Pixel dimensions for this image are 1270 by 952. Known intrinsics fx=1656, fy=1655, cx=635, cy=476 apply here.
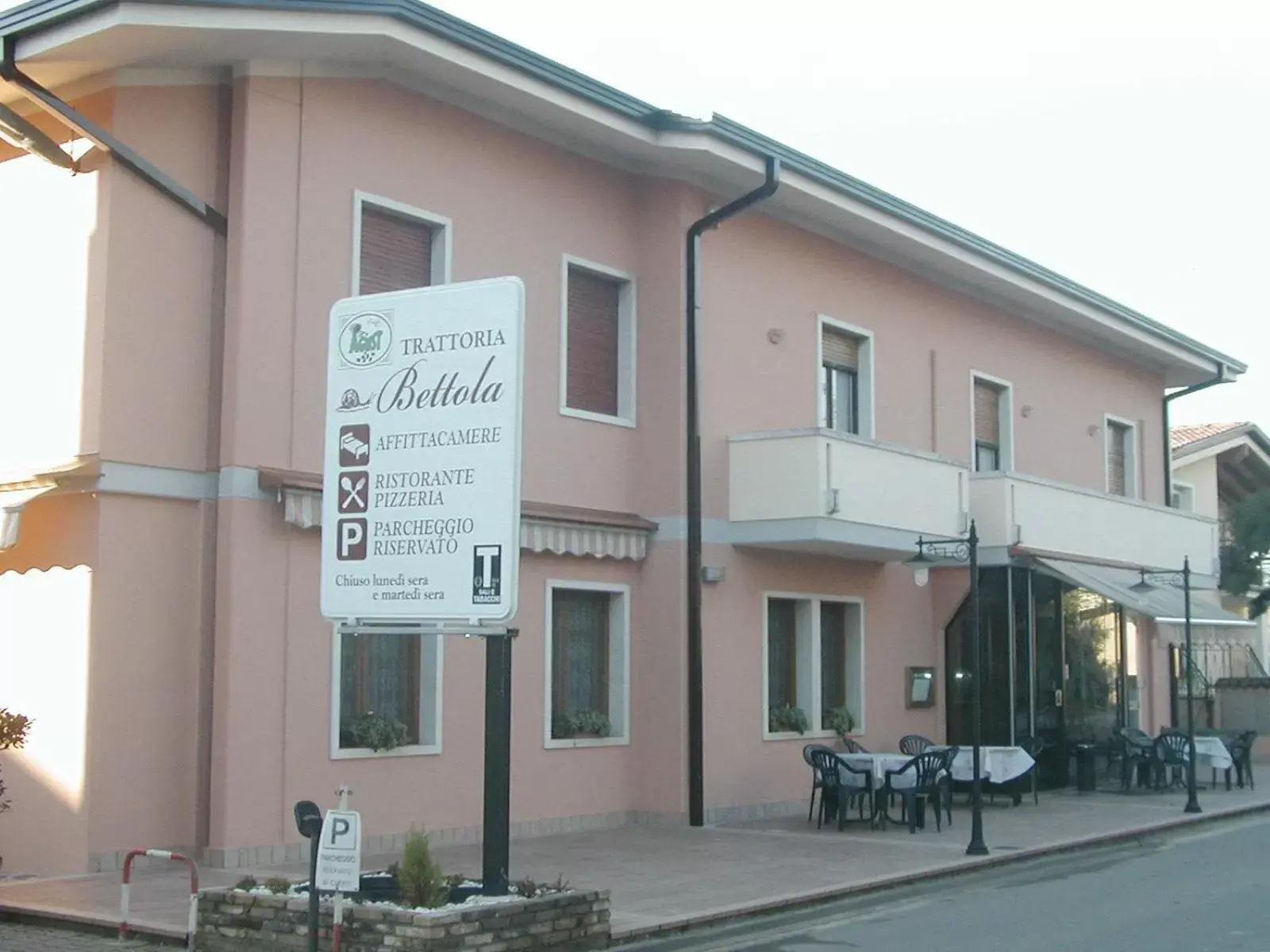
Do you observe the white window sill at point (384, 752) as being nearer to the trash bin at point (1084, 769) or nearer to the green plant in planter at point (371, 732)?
the green plant in planter at point (371, 732)

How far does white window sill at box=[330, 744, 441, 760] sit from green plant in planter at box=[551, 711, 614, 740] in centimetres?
185

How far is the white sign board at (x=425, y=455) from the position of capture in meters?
10.0

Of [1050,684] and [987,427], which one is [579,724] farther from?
[987,427]

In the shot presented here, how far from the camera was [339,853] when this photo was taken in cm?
874

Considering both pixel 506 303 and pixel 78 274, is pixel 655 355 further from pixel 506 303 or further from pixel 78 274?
pixel 506 303

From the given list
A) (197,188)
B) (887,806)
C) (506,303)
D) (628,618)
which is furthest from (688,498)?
(506,303)

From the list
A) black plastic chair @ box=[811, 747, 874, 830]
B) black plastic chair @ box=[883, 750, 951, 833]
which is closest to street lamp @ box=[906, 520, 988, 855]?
black plastic chair @ box=[883, 750, 951, 833]

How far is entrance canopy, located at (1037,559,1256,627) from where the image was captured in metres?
20.3

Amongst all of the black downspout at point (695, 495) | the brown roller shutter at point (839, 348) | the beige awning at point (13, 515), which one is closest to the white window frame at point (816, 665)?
the black downspout at point (695, 495)

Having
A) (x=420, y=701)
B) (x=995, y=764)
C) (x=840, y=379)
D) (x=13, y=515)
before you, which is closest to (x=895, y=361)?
(x=840, y=379)

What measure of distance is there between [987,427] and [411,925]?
15508 mm

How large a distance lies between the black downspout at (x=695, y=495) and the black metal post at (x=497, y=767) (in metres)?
6.99

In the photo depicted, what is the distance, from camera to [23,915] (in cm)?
1110

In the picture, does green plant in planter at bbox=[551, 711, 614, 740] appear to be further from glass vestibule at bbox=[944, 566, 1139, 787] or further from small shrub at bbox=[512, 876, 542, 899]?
small shrub at bbox=[512, 876, 542, 899]
